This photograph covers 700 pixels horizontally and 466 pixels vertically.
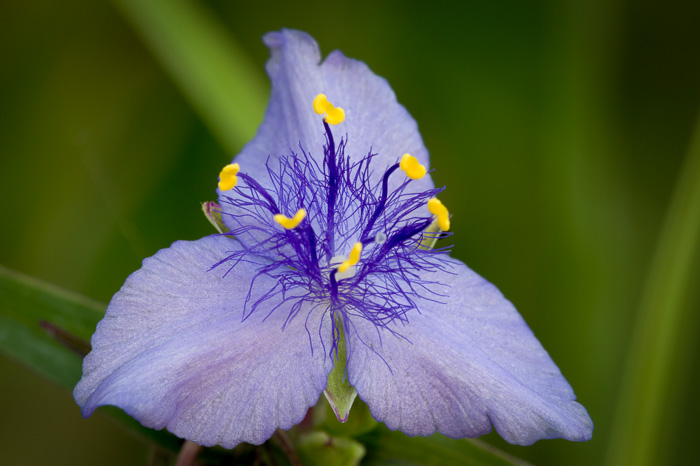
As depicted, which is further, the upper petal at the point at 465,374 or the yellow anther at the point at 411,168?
the yellow anther at the point at 411,168

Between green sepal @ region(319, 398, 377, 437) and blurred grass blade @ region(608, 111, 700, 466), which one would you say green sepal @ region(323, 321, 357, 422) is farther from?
blurred grass blade @ region(608, 111, 700, 466)

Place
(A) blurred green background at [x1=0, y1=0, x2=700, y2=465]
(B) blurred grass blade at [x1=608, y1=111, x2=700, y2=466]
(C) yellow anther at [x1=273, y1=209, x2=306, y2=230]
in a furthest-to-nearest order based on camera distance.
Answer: (A) blurred green background at [x1=0, y1=0, x2=700, y2=465]
(B) blurred grass blade at [x1=608, y1=111, x2=700, y2=466]
(C) yellow anther at [x1=273, y1=209, x2=306, y2=230]

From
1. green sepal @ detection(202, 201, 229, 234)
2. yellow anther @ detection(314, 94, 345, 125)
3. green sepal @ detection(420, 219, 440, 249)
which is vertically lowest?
green sepal @ detection(202, 201, 229, 234)

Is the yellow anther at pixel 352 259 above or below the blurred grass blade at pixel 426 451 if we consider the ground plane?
above

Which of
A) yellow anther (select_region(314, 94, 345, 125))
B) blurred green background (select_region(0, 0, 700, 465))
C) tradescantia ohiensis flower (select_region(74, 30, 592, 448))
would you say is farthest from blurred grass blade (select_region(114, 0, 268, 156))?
yellow anther (select_region(314, 94, 345, 125))

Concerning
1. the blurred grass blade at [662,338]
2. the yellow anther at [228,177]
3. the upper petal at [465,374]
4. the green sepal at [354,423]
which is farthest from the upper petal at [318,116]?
the blurred grass blade at [662,338]

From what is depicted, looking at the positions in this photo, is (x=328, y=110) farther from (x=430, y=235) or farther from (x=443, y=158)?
(x=443, y=158)

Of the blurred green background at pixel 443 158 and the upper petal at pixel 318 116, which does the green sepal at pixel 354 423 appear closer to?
the upper petal at pixel 318 116
